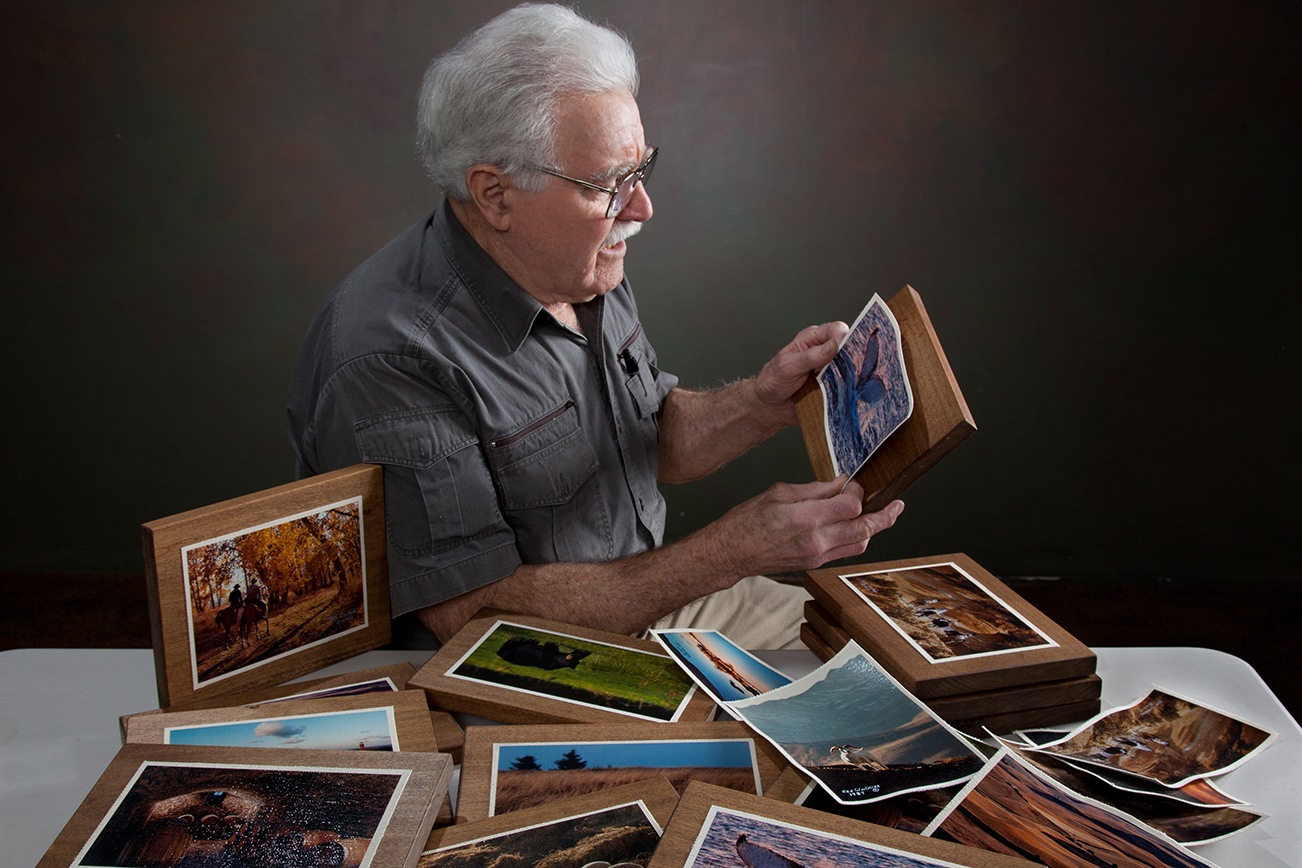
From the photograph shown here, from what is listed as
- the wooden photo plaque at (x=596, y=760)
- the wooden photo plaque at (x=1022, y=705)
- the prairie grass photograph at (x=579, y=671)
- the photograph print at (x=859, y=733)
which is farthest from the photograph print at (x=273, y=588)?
the wooden photo plaque at (x=1022, y=705)

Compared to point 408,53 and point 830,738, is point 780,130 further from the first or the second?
point 830,738

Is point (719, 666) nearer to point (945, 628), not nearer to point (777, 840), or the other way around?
point (945, 628)

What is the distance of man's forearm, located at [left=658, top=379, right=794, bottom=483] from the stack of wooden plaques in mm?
588

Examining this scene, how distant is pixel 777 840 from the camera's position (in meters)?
1.06

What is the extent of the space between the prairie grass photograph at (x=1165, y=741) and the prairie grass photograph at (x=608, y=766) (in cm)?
38

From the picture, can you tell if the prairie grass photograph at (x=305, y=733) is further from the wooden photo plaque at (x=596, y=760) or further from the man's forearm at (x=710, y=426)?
the man's forearm at (x=710, y=426)

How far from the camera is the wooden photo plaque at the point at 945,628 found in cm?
137

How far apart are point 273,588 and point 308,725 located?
0.75ft

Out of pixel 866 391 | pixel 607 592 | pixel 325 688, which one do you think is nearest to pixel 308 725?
pixel 325 688

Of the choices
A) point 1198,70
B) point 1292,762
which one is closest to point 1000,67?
point 1198,70

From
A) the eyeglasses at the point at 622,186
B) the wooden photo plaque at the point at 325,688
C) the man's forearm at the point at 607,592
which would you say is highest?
the eyeglasses at the point at 622,186

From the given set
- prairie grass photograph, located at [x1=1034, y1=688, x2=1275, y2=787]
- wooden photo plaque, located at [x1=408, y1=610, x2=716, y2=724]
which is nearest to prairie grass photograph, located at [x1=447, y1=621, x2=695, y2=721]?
wooden photo plaque, located at [x1=408, y1=610, x2=716, y2=724]

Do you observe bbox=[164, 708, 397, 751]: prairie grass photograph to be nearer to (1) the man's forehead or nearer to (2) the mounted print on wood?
(2) the mounted print on wood

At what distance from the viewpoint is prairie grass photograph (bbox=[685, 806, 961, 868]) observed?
1029mm
